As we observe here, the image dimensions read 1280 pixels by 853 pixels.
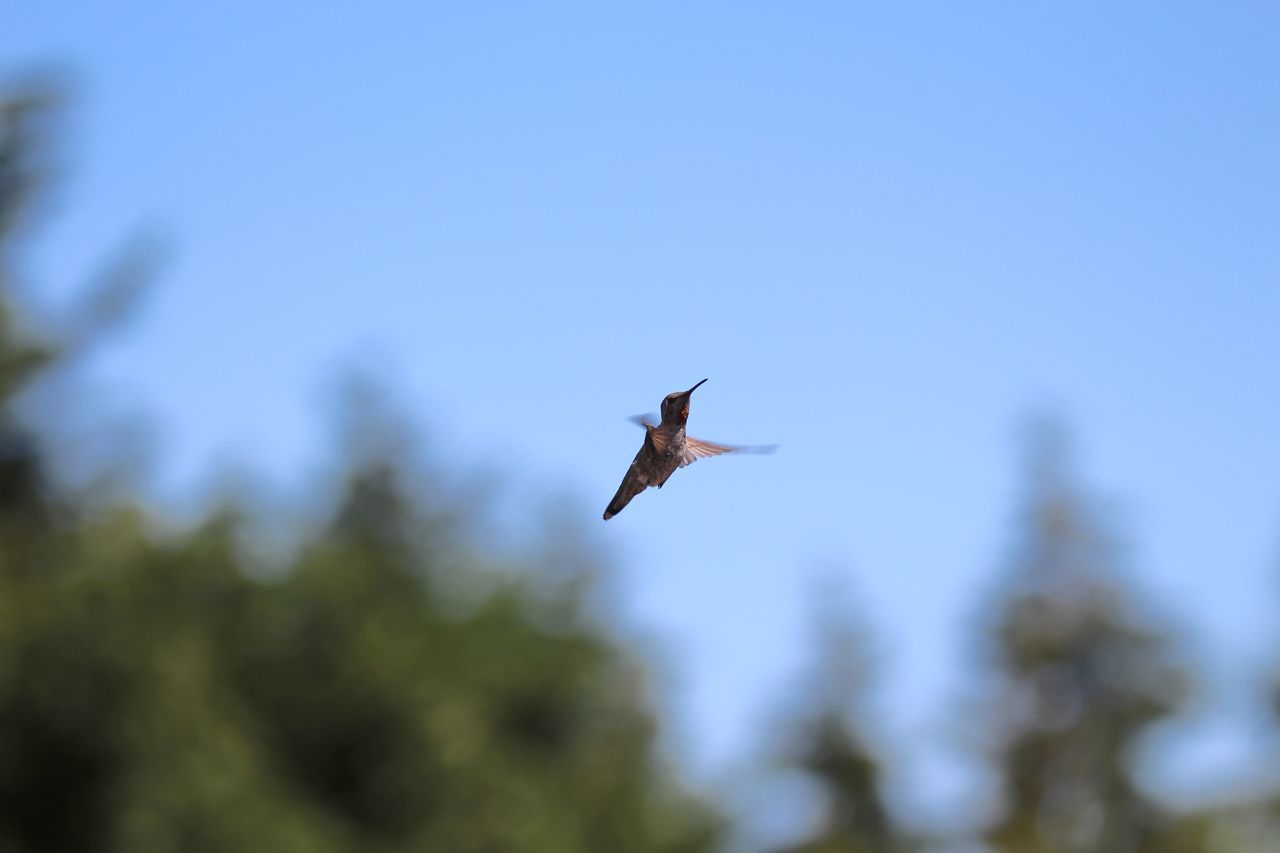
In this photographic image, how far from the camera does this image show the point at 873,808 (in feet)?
121

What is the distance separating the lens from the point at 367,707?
92.3 feet

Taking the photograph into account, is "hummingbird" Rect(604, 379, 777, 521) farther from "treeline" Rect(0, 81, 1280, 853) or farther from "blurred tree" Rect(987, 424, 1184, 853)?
"blurred tree" Rect(987, 424, 1184, 853)

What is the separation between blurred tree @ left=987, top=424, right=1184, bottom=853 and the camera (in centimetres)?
3616

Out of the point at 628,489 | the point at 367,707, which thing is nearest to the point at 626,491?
the point at 628,489

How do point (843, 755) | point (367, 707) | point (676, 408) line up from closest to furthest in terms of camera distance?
point (676, 408)
point (367, 707)
point (843, 755)

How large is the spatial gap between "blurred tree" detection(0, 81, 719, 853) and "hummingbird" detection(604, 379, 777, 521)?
19.6 m

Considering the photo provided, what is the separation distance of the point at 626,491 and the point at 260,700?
2431 centimetres

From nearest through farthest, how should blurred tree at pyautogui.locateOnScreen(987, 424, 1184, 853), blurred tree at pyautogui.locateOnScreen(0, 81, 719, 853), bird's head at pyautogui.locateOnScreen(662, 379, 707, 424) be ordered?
bird's head at pyautogui.locateOnScreen(662, 379, 707, 424), blurred tree at pyautogui.locateOnScreen(0, 81, 719, 853), blurred tree at pyautogui.locateOnScreen(987, 424, 1184, 853)

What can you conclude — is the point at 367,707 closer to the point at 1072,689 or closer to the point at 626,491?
the point at 1072,689

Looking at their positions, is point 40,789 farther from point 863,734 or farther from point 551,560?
point 863,734

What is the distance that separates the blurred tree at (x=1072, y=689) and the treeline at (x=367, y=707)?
0.09 metres

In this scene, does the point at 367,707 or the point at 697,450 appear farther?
the point at 367,707

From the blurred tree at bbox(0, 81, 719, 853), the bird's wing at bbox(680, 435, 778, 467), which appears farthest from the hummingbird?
the blurred tree at bbox(0, 81, 719, 853)

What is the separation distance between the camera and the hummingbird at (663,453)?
5.09 metres
